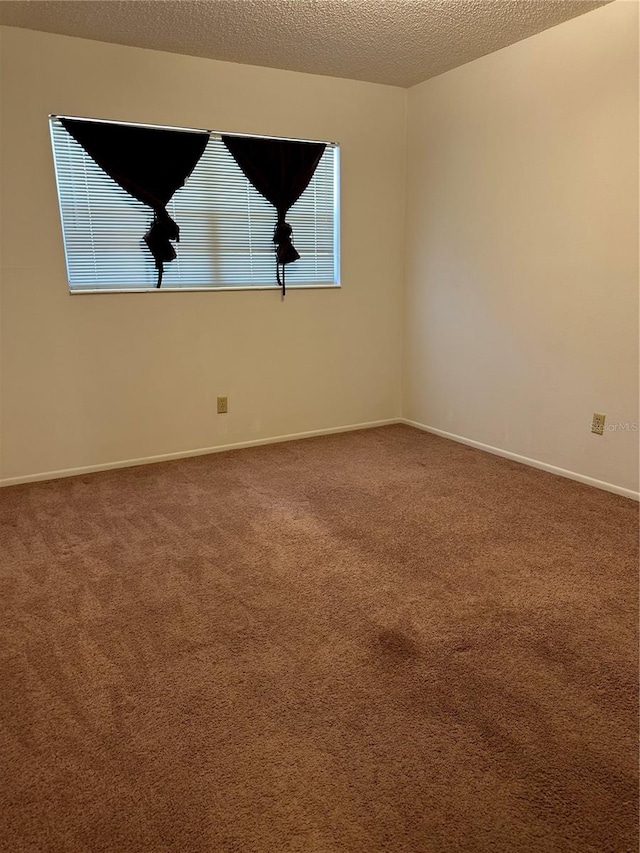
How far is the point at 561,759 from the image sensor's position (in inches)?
63.9

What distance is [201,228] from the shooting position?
4062mm

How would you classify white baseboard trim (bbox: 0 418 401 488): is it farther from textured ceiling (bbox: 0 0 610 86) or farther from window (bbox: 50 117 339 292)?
textured ceiling (bbox: 0 0 610 86)

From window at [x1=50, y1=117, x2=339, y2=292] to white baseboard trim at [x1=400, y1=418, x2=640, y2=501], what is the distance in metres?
1.38

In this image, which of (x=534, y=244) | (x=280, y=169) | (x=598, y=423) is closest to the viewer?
(x=598, y=423)

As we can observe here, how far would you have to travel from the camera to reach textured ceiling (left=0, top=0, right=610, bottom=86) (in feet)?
9.88

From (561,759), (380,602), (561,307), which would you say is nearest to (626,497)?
(561,307)

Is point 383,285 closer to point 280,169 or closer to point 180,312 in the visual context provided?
point 280,169

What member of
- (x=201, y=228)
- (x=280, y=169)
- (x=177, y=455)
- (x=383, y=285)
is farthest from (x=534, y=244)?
(x=177, y=455)

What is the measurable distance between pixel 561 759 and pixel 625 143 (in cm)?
290

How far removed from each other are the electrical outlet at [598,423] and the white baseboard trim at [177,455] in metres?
1.81

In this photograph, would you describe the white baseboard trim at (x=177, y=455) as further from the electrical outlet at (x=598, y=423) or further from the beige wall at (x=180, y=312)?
the electrical outlet at (x=598, y=423)

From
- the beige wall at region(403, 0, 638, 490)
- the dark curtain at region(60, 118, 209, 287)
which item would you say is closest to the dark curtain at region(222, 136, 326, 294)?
the dark curtain at region(60, 118, 209, 287)

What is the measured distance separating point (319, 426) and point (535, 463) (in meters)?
1.62

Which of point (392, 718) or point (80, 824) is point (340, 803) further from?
point (80, 824)
